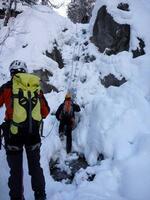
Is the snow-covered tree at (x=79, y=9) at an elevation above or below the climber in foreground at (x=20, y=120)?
below

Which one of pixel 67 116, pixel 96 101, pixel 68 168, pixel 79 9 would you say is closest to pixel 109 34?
pixel 96 101

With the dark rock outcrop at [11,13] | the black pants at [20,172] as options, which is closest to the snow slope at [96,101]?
the dark rock outcrop at [11,13]

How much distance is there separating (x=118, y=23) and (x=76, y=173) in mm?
7668

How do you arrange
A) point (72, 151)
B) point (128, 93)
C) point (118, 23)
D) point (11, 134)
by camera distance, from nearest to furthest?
point (11, 134) < point (72, 151) < point (128, 93) < point (118, 23)

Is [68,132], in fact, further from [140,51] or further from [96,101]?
[140,51]

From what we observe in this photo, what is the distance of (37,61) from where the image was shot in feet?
48.0

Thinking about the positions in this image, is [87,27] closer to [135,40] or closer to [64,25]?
[64,25]

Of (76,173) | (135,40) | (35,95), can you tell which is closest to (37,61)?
(135,40)

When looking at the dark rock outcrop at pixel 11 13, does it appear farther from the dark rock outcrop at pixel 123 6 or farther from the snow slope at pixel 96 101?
the dark rock outcrop at pixel 123 6

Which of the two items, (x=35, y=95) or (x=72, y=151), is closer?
(x=35, y=95)

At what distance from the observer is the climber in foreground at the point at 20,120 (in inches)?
208

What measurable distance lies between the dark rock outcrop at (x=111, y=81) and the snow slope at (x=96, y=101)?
18cm

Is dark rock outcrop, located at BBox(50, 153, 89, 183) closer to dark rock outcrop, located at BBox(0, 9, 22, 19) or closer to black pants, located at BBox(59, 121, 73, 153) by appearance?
black pants, located at BBox(59, 121, 73, 153)

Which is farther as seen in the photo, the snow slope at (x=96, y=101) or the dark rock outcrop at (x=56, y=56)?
the dark rock outcrop at (x=56, y=56)
